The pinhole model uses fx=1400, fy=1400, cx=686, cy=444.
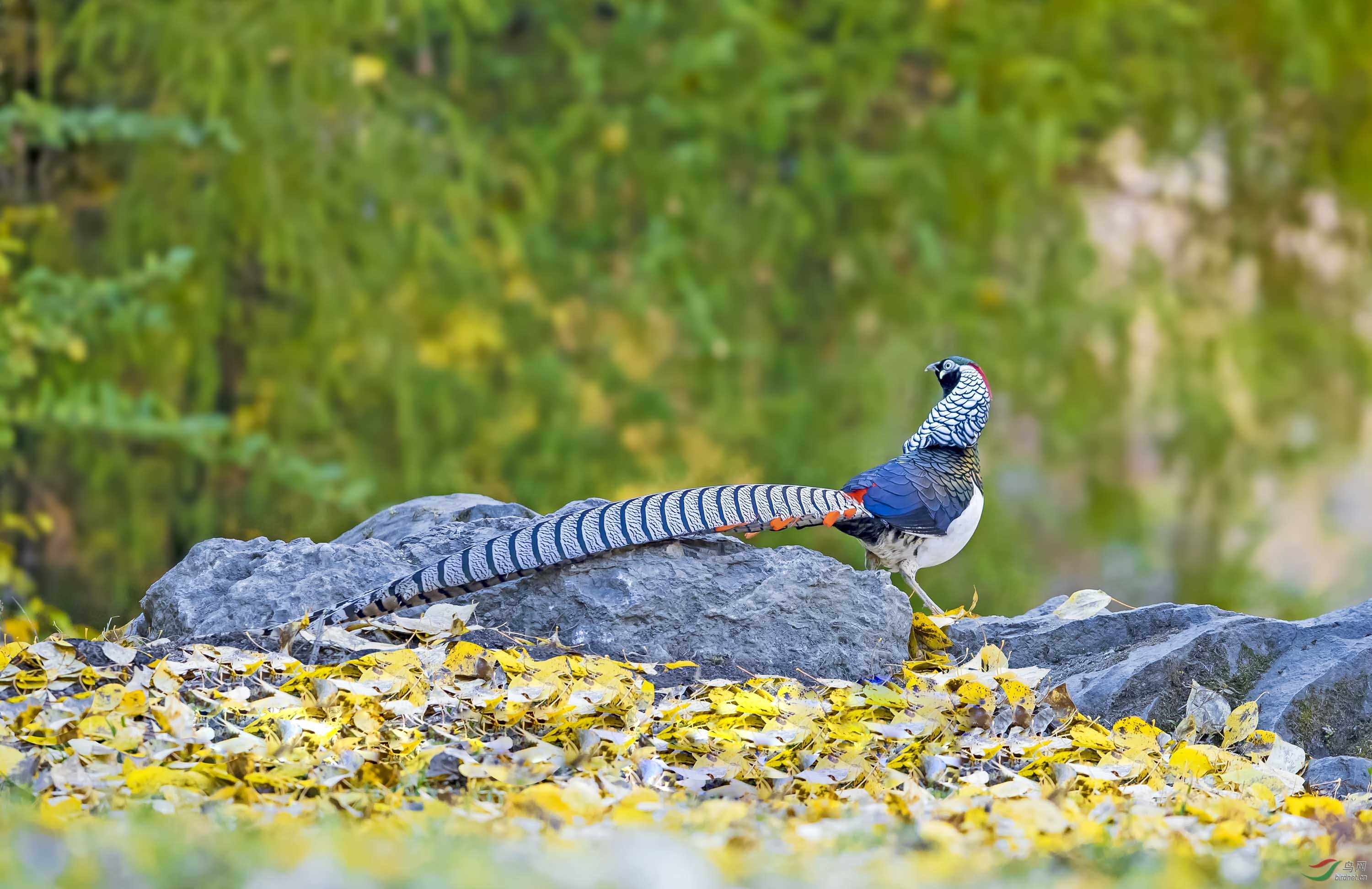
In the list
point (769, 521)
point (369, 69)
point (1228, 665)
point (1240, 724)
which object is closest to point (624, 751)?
point (769, 521)

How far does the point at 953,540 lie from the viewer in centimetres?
370

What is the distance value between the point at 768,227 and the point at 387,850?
530 centimetres

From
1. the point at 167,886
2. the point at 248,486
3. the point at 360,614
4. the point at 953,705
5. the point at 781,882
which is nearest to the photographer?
the point at 167,886

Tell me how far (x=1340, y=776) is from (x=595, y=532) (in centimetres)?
172

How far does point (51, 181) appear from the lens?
259 inches

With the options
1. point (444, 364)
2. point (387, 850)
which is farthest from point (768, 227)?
point (387, 850)

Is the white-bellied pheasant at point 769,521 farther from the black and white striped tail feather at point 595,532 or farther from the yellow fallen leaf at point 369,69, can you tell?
→ the yellow fallen leaf at point 369,69

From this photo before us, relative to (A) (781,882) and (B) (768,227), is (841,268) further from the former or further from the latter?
(A) (781,882)

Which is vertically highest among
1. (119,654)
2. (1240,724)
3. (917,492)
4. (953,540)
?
(917,492)

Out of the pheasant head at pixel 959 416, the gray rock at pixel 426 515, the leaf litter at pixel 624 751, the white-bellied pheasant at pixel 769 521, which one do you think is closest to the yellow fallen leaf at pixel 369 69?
the gray rock at pixel 426 515

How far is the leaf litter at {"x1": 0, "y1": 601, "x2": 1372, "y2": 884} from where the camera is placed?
2277 mm

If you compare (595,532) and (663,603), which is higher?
(595,532)

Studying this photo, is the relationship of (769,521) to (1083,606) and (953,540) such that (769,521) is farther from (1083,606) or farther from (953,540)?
(1083,606)

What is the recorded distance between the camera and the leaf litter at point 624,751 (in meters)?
2.28
